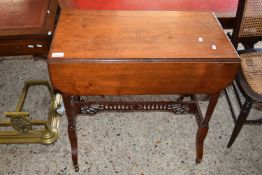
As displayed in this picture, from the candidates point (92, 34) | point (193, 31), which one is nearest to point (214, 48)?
point (193, 31)

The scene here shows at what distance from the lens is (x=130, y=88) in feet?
4.84

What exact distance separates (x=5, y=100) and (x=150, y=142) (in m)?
1.29

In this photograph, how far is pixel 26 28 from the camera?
1650mm

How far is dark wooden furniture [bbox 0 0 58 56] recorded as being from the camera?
5.33 ft

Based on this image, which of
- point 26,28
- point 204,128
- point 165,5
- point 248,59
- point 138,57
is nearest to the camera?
point 138,57

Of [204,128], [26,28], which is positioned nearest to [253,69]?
[204,128]

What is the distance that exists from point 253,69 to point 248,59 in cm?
11

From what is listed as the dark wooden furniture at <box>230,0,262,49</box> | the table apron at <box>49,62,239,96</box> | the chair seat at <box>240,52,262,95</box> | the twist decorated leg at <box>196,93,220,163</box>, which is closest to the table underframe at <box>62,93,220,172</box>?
the twist decorated leg at <box>196,93,220,163</box>

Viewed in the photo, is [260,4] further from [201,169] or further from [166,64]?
[201,169]

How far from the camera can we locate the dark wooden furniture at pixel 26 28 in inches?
63.9

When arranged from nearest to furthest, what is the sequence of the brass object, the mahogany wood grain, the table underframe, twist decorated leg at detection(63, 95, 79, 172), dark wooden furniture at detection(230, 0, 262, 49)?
the mahogany wood grain, twist decorated leg at detection(63, 95, 79, 172), the table underframe, dark wooden furniture at detection(230, 0, 262, 49), the brass object

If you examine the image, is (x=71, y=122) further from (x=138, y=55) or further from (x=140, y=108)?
(x=138, y=55)

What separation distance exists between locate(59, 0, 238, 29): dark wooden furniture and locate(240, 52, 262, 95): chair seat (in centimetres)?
26

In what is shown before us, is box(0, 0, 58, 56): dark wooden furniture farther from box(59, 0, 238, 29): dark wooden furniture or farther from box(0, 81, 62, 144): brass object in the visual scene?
box(0, 81, 62, 144): brass object
